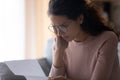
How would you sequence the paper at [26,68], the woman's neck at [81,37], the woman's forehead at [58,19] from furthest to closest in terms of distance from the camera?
the paper at [26,68] < the woman's neck at [81,37] < the woman's forehead at [58,19]

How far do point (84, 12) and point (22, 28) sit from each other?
66.0 inches

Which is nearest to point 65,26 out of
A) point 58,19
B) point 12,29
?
point 58,19

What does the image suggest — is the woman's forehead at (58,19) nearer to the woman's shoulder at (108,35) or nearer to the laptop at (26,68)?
the woman's shoulder at (108,35)

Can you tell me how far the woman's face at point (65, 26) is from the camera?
1.30 metres

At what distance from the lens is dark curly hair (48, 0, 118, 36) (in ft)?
4.28

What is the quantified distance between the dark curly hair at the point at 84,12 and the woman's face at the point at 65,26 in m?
0.02

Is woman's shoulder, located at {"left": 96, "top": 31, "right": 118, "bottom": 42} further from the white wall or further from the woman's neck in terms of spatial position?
the white wall

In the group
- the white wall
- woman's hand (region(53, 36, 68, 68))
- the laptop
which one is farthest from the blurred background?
woman's hand (region(53, 36, 68, 68))

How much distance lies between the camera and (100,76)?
1.30 metres

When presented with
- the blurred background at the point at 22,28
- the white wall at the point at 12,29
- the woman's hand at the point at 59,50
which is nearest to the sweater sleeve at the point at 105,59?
the woman's hand at the point at 59,50

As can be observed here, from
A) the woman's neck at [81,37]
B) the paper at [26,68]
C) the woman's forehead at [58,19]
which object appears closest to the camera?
the woman's forehead at [58,19]

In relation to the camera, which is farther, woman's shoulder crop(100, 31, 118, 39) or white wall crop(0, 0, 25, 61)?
white wall crop(0, 0, 25, 61)

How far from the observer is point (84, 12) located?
1390 millimetres

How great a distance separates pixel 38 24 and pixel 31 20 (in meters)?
0.10
